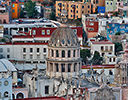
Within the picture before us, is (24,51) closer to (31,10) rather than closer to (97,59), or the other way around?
(97,59)

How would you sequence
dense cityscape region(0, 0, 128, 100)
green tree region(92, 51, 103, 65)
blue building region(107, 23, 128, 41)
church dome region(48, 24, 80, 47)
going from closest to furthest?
dense cityscape region(0, 0, 128, 100)
church dome region(48, 24, 80, 47)
green tree region(92, 51, 103, 65)
blue building region(107, 23, 128, 41)

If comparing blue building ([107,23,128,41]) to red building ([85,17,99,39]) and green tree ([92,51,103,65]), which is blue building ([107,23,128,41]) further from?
green tree ([92,51,103,65])

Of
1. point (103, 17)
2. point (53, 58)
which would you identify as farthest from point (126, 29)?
point (53, 58)

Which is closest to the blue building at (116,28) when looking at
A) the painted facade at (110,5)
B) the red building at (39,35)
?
the red building at (39,35)

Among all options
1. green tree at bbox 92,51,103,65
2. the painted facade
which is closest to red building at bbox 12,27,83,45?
green tree at bbox 92,51,103,65

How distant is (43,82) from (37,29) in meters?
55.0

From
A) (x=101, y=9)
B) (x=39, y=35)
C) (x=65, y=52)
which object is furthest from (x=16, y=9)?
(x=65, y=52)

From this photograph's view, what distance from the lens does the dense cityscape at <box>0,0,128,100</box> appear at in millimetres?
78812

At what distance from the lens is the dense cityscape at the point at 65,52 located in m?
78.8

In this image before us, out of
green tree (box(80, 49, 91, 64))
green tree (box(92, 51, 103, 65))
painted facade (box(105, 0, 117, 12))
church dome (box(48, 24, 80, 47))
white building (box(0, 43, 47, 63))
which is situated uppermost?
church dome (box(48, 24, 80, 47))

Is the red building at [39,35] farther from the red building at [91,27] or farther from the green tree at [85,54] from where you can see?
the green tree at [85,54]

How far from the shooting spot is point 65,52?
95.2 meters

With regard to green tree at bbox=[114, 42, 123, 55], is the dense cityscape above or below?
above

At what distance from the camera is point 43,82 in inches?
3711
